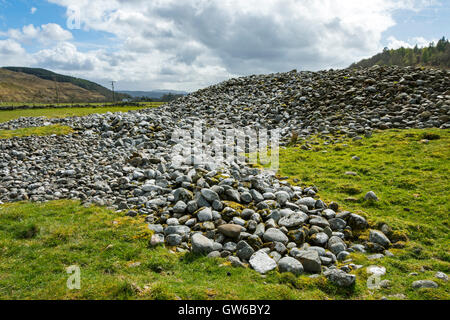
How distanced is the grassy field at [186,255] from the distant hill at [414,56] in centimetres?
11099

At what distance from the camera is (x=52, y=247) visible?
22.0 feet

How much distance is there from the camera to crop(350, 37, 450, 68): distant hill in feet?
335

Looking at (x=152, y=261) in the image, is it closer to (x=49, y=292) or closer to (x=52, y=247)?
(x=49, y=292)

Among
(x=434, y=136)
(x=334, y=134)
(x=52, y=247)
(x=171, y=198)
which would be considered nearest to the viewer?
(x=52, y=247)

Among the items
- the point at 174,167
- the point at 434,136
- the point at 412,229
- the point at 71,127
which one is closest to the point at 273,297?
the point at 412,229

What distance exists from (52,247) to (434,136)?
58.8 feet

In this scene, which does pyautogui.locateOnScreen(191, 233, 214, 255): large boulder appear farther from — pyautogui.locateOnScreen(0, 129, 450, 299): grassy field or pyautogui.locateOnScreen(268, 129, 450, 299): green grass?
pyautogui.locateOnScreen(268, 129, 450, 299): green grass

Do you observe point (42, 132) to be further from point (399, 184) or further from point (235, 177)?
point (399, 184)

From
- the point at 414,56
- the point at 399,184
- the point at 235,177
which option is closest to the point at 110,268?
the point at 235,177

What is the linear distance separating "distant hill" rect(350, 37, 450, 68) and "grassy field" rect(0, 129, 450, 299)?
11099cm

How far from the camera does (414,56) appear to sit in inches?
4567

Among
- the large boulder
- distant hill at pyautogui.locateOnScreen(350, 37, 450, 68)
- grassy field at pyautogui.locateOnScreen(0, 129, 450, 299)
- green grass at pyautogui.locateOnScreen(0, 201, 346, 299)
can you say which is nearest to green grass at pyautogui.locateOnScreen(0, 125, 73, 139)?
grassy field at pyautogui.locateOnScreen(0, 129, 450, 299)

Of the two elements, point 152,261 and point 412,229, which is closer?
point 152,261

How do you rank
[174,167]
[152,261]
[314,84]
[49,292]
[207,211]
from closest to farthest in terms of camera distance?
[49,292], [152,261], [207,211], [174,167], [314,84]
